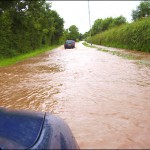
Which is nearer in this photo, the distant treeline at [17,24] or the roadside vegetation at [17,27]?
the roadside vegetation at [17,27]

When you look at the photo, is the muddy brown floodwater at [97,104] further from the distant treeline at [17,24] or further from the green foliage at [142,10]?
the green foliage at [142,10]

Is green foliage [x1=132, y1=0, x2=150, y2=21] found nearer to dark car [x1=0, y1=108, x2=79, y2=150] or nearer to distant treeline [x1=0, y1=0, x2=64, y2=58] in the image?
distant treeline [x1=0, y1=0, x2=64, y2=58]

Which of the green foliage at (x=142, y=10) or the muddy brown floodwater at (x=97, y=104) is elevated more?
the green foliage at (x=142, y=10)

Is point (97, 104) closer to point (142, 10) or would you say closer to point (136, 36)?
point (136, 36)

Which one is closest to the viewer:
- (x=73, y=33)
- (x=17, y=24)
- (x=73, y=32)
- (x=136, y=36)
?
(x=17, y=24)

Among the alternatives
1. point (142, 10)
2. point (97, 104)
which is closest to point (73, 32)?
point (142, 10)

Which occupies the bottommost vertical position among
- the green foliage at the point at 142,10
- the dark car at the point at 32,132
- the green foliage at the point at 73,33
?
the green foliage at the point at 73,33

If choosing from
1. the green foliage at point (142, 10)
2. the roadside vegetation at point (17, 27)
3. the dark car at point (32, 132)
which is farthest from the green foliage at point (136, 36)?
the dark car at point (32, 132)

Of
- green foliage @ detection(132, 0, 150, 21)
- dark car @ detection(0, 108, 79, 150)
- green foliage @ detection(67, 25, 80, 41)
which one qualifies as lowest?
green foliage @ detection(67, 25, 80, 41)

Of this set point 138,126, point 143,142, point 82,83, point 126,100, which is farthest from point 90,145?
point 82,83

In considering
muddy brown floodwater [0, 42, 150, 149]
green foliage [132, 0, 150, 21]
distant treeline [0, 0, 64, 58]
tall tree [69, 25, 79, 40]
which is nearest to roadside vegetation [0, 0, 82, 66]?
distant treeline [0, 0, 64, 58]

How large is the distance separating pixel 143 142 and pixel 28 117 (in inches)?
65.7

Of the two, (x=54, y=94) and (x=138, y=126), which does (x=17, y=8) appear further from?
(x=138, y=126)

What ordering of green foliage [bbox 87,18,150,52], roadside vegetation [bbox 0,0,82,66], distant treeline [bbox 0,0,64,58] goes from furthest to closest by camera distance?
green foliage [bbox 87,18,150,52] → distant treeline [bbox 0,0,64,58] → roadside vegetation [bbox 0,0,82,66]
